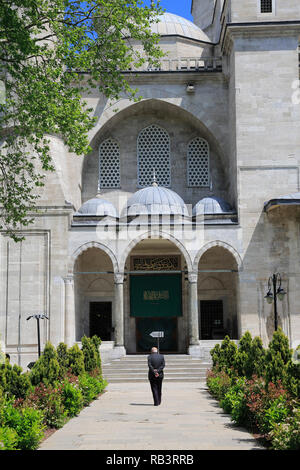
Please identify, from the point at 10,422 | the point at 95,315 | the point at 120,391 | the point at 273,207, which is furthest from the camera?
the point at 95,315

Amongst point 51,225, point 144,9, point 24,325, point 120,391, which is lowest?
point 120,391

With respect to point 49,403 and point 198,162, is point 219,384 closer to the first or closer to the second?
point 49,403

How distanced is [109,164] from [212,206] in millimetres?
5575

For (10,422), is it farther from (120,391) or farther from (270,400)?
(120,391)

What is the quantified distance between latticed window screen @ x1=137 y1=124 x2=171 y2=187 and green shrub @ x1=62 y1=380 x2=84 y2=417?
1542 centimetres

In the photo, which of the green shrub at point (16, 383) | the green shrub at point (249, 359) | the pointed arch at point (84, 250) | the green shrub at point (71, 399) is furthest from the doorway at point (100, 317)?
the green shrub at point (16, 383)

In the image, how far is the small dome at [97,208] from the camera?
24.0 meters

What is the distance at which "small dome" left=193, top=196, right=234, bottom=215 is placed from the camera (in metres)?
23.6

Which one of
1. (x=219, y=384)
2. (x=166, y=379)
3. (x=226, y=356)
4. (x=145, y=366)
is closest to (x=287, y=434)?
(x=219, y=384)

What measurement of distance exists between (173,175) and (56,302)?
7924 millimetres

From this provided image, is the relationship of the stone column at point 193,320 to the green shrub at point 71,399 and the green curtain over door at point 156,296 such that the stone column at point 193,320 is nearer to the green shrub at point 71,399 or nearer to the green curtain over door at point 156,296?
the green curtain over door at point 156,296

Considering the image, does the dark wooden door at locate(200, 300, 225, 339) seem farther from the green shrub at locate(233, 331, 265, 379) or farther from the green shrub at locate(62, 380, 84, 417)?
the green shrub at locate(62, 380, 84, 417)

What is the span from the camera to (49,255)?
75.4 feet

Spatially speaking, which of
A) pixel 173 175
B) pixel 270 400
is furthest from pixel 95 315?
pixel 270 400
